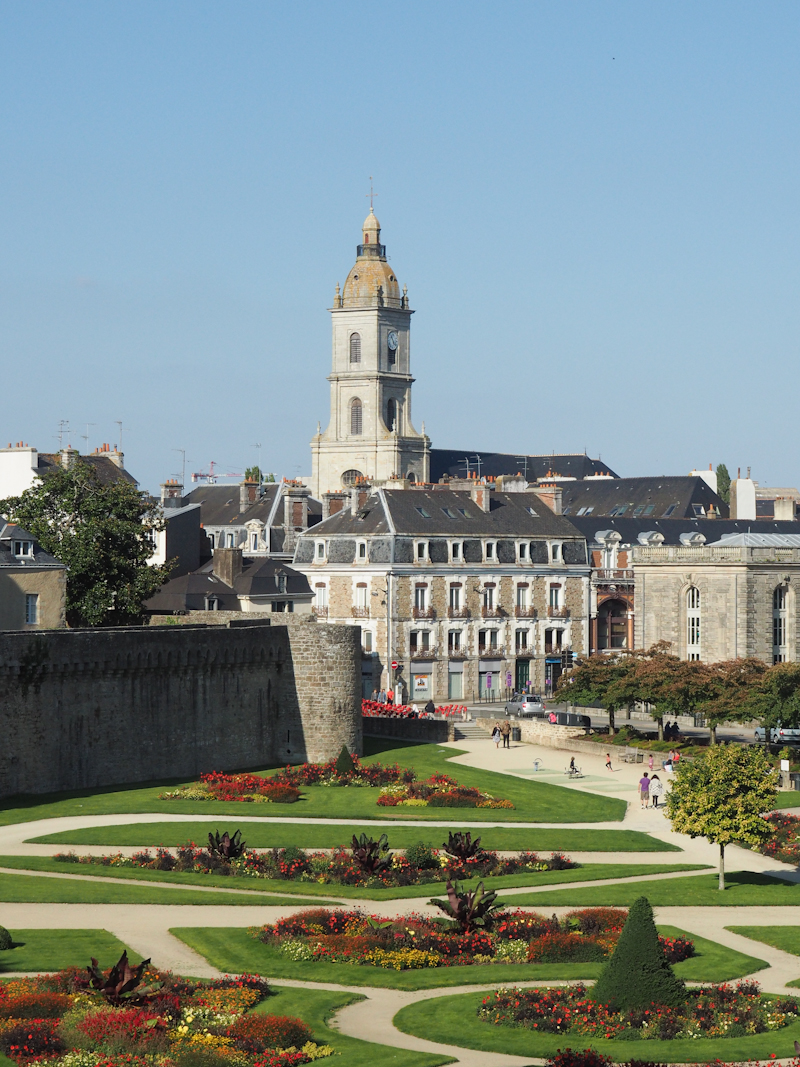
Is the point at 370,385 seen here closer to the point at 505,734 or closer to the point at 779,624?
the point at 779,624

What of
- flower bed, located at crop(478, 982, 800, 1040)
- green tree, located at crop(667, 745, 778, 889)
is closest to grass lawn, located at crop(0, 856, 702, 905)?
green tree, located at crop(667, 745, 778, 889)

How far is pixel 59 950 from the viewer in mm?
32875

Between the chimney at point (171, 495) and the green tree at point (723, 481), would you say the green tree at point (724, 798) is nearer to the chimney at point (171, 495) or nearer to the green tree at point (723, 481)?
the chimney at point (171, 495)

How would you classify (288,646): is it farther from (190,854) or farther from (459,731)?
(190,854)

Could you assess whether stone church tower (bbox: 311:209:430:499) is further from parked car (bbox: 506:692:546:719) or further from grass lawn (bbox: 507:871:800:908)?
grass lawn (bbox: 507:871:800:908)

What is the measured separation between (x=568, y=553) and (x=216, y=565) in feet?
71.4

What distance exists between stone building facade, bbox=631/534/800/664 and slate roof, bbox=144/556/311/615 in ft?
60.8

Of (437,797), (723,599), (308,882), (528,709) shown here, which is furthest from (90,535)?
(723,599)

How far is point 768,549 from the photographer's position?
86.2 meters

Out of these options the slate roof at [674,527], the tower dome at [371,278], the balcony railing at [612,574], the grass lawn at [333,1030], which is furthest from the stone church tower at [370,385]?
the grass lawn at [333,1030]

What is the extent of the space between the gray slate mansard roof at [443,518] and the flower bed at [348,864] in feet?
164

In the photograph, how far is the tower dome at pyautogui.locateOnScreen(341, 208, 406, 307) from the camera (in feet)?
507

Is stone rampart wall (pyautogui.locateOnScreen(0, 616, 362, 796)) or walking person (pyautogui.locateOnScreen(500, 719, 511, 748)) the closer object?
stone rampart wall (pyautogui.locateOnScreen(0, 616, 362, 796))

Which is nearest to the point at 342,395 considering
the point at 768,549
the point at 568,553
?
the point at 568,553
